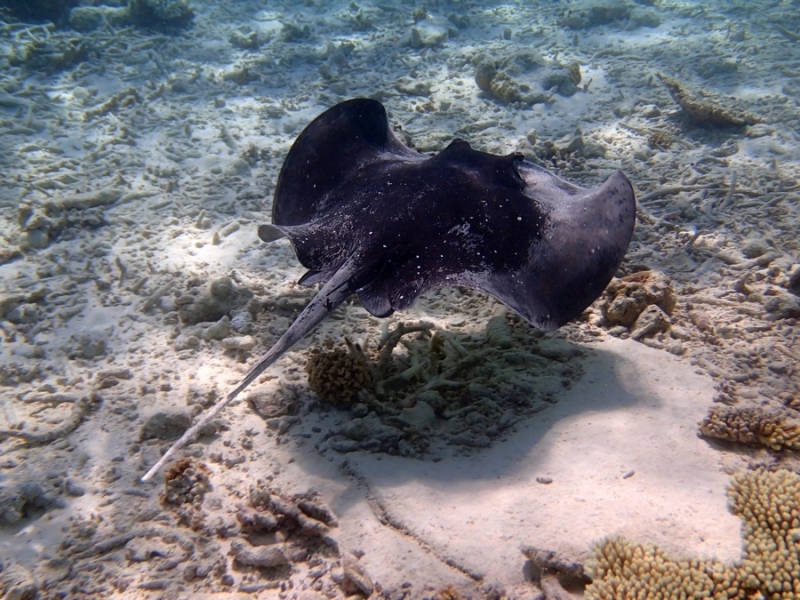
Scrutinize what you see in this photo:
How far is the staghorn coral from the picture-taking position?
2100 millimetres

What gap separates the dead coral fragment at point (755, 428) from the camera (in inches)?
112

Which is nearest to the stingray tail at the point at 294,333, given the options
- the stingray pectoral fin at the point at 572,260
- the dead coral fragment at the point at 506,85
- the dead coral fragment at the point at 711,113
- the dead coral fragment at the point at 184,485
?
the dead coral fragment at the point at 184,485

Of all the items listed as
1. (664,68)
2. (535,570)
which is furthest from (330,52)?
(535,570)

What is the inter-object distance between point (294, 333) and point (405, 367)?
4.45 ft

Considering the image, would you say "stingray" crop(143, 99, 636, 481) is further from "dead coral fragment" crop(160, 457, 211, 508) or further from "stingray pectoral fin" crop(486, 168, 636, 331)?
"dead coral fragment" crop(160, 457, 211, 508)

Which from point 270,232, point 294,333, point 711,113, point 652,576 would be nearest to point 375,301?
point 294,333

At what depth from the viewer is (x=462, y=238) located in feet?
11.3

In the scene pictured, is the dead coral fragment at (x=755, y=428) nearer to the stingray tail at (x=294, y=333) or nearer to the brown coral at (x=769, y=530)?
the brown coral at (x=769, y=530)

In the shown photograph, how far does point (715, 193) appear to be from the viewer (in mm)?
5723

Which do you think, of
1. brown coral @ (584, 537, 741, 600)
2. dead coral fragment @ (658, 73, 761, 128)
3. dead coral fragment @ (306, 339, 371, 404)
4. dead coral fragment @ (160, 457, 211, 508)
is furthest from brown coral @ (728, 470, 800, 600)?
dead coral fragment @ (658, 73, 761, 128)

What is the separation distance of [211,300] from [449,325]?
2391 millimetres

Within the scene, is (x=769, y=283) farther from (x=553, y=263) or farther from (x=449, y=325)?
(x=449, y=325)

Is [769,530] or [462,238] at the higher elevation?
[462,238]

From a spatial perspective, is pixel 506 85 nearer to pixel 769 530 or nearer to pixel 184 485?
pixel 769 530
